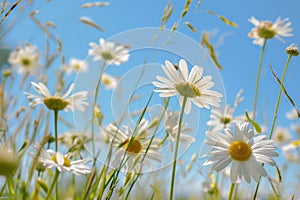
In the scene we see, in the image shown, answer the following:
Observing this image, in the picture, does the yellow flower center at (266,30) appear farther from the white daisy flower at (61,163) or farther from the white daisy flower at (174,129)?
the white daisy flower at (61,163)

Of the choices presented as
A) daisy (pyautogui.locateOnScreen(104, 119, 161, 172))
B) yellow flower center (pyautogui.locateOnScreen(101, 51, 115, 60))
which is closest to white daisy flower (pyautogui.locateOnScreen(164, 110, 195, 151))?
daisy (pyautogui.locateOnScreen(104, 119, 161, 172))

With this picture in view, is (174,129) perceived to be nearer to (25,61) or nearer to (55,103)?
(55,103)

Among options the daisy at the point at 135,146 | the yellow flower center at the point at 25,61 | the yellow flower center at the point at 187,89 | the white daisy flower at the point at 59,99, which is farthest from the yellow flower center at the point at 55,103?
the yellow flower center at the point at 25,61

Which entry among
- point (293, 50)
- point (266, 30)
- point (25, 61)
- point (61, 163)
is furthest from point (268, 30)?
point (25, 61)

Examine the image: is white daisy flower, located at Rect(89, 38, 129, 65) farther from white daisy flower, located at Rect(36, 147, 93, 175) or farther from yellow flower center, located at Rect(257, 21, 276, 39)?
yellow flower center, located at Rect(257, 21, 276, 39)

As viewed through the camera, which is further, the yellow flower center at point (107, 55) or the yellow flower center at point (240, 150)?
the yellow flower center at point (107, 55)

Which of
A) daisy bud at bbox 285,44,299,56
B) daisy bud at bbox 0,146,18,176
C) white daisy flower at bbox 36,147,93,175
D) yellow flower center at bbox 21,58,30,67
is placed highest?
Result: yellow flower center at bbox 21,58,30,67

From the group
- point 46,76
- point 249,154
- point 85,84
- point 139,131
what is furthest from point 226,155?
point 46,76
